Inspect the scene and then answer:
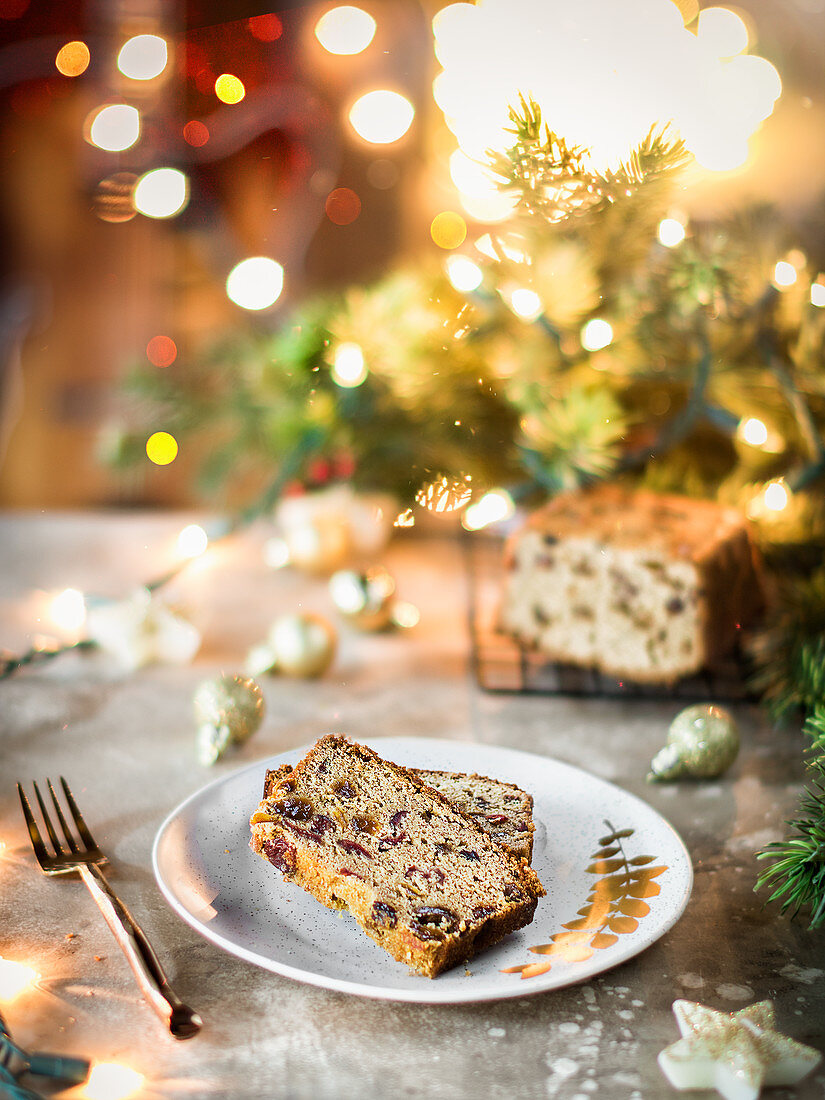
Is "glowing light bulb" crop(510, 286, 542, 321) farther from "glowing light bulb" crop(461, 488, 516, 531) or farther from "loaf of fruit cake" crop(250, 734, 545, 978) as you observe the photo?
"loaf of fruit cake" crop(250, 734, 545, 978)

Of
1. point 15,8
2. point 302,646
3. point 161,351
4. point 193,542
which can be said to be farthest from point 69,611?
point 15,8

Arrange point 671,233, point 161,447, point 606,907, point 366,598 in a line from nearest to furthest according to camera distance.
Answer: point 606,907
point 671,233
point 366,598
point 161,447

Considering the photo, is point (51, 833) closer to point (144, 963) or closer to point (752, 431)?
point (144, 963)

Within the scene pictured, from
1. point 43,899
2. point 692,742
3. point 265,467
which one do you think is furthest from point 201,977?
point 265,467

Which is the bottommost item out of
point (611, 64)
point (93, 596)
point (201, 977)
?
point (201, 977)

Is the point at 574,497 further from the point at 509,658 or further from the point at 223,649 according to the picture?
the point at 223,649
